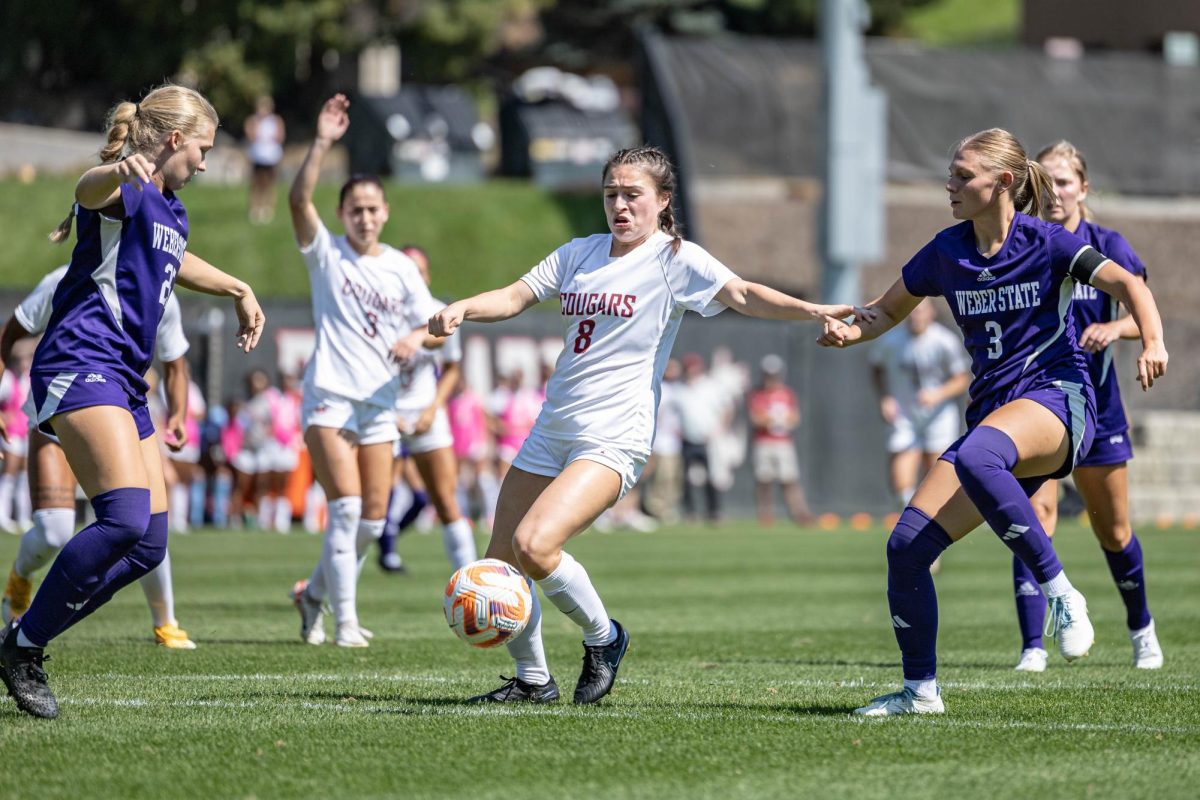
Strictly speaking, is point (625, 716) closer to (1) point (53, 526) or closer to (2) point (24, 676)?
(2) point (24, 676)

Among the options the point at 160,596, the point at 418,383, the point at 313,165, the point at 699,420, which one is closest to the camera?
the point at 313,165

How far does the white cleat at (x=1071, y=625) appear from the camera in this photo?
6.02 m

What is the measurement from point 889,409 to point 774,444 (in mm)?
10352

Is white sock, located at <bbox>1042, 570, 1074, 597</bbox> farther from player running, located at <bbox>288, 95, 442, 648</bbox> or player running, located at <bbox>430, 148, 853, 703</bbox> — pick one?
player running, located at <bbox>288, 95, 442, 648</bbox>

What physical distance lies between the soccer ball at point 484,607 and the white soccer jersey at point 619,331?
620mm

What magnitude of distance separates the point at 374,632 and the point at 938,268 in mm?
4433

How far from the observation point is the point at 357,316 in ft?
29.8

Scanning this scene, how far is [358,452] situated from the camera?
8984mm

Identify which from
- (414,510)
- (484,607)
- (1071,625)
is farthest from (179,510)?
(1071,625)

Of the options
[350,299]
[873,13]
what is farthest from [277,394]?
[873,13]

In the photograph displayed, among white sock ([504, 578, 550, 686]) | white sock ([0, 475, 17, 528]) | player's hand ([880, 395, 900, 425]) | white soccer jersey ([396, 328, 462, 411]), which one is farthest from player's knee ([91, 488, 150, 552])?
white sock ([0, 475, 17, 528])

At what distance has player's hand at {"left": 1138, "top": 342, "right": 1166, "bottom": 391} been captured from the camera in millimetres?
6109

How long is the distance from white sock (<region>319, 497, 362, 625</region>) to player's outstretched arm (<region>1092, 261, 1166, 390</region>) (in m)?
4.19

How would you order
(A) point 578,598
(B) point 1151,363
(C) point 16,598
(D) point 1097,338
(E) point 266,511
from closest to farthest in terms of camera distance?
(B) point 1151,363 < (A) point 578,598 < (D) point 1097,338 < (C) point 16,598 < (E) point 266,511
